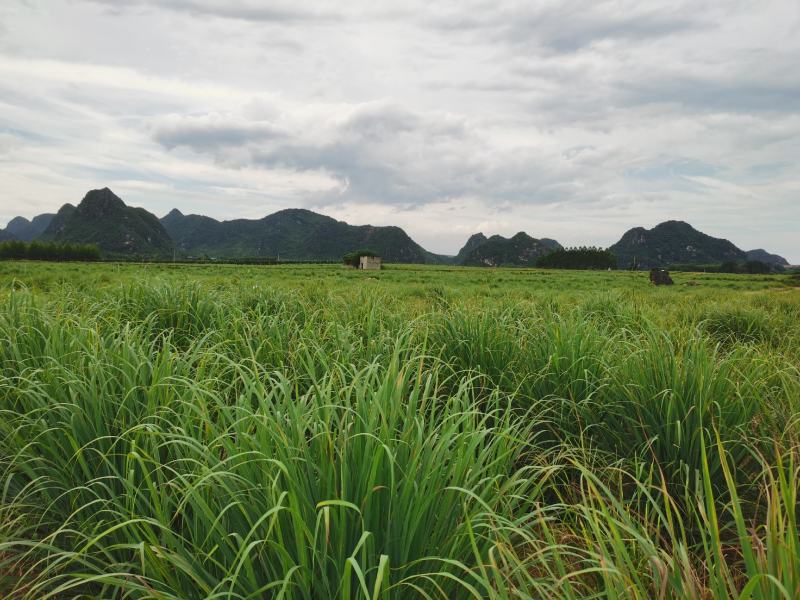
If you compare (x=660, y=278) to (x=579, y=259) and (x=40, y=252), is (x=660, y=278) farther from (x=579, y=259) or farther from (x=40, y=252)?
(x=40, y=252)

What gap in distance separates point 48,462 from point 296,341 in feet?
7.64

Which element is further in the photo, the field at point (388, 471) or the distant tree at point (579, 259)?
the distant tree at point (579, 259)

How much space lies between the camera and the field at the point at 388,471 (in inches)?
63.3

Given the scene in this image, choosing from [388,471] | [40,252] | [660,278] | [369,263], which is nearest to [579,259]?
[369,263]

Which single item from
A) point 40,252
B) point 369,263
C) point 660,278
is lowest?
point 660,278

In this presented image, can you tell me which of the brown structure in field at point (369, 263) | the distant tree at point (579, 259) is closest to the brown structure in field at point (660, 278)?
the brown structure in field at point (369, 263)

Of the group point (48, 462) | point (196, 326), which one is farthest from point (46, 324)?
point (48, 462)

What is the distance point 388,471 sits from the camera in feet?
6.63

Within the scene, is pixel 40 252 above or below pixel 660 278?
above

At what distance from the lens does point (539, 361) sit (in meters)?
4.15

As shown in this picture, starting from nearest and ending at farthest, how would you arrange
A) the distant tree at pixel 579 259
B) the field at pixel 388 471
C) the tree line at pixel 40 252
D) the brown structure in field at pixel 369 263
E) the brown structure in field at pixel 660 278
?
the field at pixel 388 471, the brown structure in field at pixel 660 278, the brown structure in field at pixel 369 263, the tree line at pixel 40 252, the distant tree at pixel 579 259

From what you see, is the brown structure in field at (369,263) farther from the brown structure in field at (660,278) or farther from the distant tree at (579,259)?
the distant tree at (579,259)

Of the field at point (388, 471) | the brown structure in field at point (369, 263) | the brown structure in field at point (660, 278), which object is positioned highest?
the brown structure in field at point (369, 263)

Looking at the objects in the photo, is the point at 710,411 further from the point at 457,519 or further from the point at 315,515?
the point at 315,515
